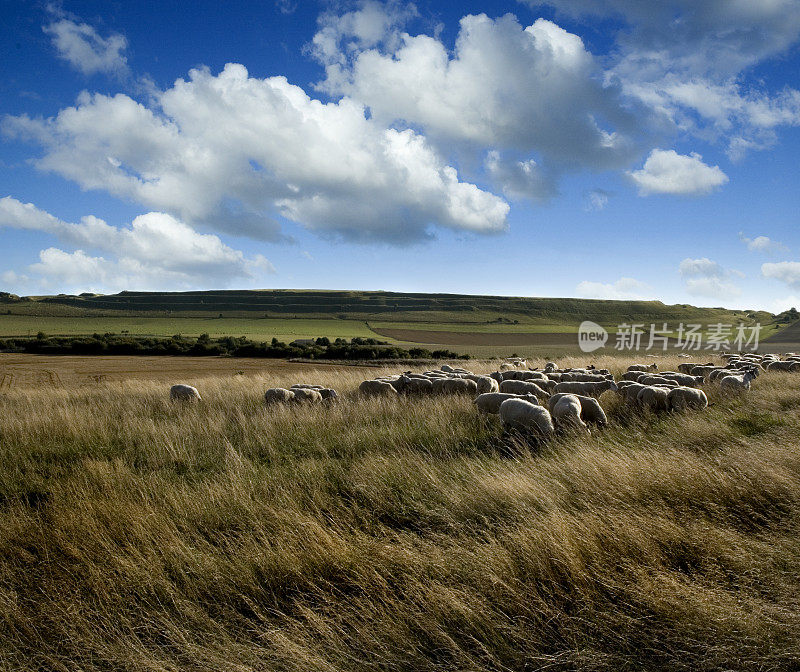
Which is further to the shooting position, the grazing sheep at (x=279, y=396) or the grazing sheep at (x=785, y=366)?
the grazing sheep at (x=785, y=366)

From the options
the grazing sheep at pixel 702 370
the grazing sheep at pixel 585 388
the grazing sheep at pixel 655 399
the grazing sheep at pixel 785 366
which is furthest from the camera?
the grazing sheep at pixel 785 366

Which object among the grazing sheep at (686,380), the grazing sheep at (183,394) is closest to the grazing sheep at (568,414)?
the grazing sheep at (686,380)

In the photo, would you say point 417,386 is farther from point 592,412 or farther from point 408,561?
point 408,561

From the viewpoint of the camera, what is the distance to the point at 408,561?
4.20m

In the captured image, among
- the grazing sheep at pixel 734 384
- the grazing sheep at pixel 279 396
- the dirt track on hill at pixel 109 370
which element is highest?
the grazing sheep at pixel 734 384

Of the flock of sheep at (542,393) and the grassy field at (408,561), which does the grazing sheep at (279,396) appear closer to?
the flock of sheep at (542,393)

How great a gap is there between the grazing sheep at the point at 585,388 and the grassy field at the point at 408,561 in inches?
226

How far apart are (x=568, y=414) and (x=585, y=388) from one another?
489 centimetres

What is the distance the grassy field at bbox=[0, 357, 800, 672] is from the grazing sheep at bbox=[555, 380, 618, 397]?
5741mm

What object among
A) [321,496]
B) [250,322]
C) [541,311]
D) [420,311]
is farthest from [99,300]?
[321,496]

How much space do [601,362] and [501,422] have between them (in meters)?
23.2

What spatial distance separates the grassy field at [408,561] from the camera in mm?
3338

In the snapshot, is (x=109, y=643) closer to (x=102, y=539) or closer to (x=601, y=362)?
(x=102, y=539)

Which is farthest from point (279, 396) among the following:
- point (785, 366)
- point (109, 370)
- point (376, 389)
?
point (785, 366)
